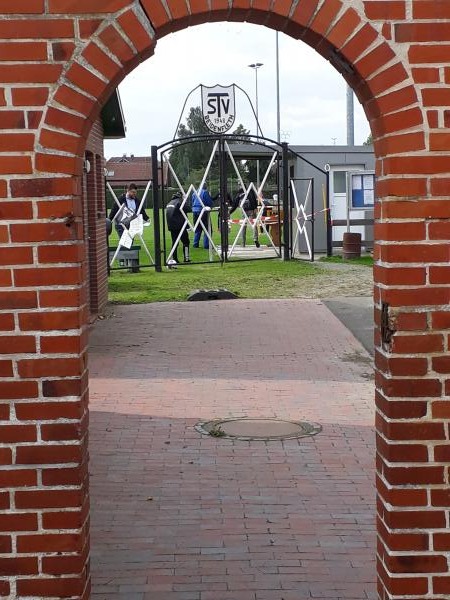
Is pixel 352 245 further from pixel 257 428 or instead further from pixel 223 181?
pixel 257 428

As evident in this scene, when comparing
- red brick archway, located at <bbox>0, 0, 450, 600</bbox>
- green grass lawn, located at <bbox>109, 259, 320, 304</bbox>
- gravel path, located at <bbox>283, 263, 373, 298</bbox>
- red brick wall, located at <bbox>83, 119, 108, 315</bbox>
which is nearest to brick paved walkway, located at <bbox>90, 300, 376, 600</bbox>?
red brick archway, located at <bbox>0, 0, 450, 600</bbox>

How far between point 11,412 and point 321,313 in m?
11.8

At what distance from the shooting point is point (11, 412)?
3.25 m

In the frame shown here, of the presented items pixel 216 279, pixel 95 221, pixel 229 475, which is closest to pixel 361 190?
pixel 216 279

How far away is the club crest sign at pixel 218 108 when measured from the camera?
73.0 ft

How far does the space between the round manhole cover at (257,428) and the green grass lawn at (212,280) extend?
8.67 meters

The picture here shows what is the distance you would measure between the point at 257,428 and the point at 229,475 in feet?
4.54

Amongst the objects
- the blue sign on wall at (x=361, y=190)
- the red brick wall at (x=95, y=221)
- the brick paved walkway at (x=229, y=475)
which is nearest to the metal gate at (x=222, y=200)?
the blue sign on wall at (x=361, y=190)

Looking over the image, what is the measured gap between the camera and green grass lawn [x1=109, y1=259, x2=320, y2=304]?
674 inches

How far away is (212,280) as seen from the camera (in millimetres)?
19312

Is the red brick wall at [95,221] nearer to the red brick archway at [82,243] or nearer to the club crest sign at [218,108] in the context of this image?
the club crest sign at [218,108]

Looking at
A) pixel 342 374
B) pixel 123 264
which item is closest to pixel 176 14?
pixel 342 374

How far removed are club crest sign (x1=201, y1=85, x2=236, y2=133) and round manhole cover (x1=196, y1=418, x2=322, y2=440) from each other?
1521 centimetres

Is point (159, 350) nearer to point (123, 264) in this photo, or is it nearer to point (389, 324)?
point (389, 324)
